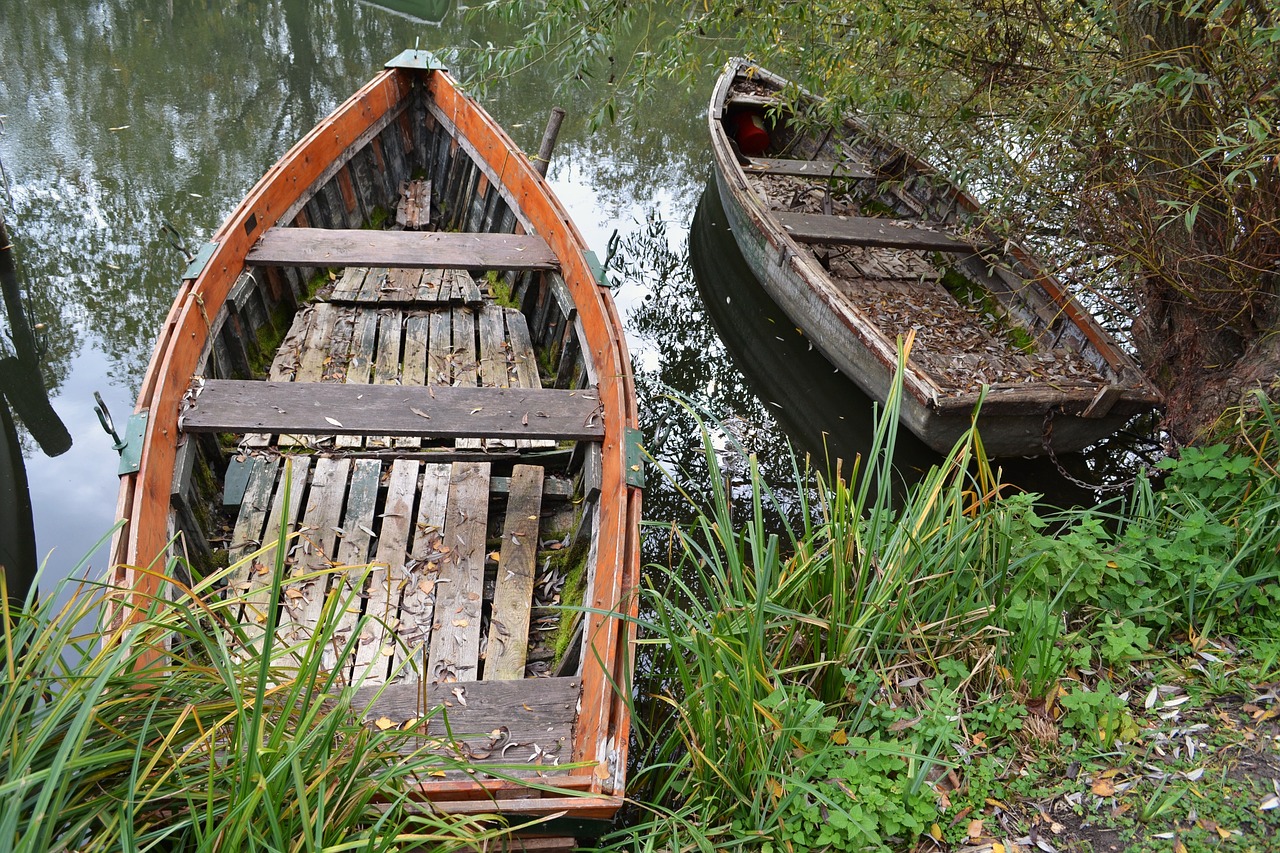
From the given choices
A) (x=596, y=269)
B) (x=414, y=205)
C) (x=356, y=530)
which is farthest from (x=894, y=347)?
(x=414, y=205)

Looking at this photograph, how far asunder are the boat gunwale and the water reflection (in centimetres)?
400

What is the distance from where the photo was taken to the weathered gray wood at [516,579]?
277 cm

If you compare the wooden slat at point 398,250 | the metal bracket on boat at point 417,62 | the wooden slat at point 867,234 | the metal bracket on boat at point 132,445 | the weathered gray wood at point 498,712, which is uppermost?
the metal bracket on boat at point 417,62

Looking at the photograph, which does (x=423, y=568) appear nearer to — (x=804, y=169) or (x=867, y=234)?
(x=867, y=234)

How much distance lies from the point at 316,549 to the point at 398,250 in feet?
5.61

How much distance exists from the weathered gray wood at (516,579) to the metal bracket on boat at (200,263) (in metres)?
1.51

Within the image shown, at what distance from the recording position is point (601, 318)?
11.5ft

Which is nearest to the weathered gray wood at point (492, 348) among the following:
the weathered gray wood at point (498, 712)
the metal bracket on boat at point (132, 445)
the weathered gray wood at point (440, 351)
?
the weathered gray wood at point (440, 351)

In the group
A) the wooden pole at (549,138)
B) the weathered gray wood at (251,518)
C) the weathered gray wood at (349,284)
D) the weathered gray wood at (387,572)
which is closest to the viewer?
the weathered gray wood at (387,572)

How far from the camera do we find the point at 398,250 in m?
4.20

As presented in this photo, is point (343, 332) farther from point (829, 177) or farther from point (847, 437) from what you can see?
point (829, 177)

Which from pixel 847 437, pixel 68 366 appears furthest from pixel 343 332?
pixel 847 437

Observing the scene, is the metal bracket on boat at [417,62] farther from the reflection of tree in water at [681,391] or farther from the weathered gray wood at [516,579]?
the weathered gray wood at [516,579]

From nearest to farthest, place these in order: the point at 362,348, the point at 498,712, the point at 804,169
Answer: the point at 498,712, the point at 362,348, the point at 804,169
